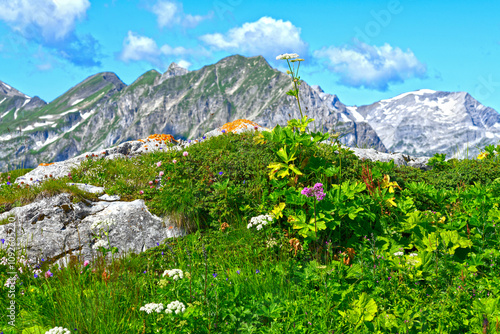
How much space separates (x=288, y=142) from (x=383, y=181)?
2.04 metres

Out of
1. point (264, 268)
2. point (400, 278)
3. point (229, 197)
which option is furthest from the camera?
point (229, 197)

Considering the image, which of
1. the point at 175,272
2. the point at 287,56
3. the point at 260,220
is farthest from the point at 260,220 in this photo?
the point at 287,56

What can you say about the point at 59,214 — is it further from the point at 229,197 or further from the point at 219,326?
the point at 219,326

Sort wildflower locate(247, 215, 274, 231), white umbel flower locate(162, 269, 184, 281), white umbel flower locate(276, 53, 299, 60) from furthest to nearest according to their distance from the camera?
white umbel flower locate(276, 53, 299, 60)
wildflower locate(247, 215, 274, 231)
white umbel flower locate(162, 269, 184, 281)

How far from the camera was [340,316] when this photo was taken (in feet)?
9.90

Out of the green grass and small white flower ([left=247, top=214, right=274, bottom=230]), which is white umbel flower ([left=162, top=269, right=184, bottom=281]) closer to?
the green grass

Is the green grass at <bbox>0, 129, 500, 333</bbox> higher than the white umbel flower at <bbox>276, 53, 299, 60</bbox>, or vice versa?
the white umbel flower at <bbox>276, 53, 299, 60</bbox>

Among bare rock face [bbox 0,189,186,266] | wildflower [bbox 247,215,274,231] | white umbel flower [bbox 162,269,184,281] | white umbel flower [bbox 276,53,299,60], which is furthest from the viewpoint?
white umbel flower [bbox 276,53,299,60]

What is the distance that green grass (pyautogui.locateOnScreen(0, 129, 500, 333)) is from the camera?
286 cm

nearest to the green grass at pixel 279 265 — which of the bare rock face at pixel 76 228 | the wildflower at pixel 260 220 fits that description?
the bare rock face at pixel 76 228

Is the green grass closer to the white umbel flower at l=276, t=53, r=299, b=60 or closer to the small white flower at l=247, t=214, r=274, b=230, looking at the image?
the small white flower at l=247, t=214, r=274, b=230

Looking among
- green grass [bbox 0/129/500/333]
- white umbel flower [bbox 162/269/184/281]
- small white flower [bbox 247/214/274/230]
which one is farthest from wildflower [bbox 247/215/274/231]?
white umbel flower [bbox 162/269/184/281]

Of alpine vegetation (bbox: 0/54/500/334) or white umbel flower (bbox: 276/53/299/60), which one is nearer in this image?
alpine vegetation (bbox: 0/54/500/334)

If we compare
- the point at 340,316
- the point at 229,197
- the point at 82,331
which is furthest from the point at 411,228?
the point at 82,331
